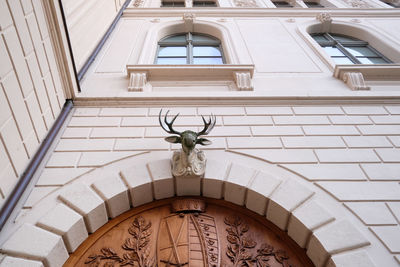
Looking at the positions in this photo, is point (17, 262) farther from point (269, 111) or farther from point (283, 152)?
point (269, 111)

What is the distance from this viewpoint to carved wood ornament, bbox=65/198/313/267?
3.41 meters

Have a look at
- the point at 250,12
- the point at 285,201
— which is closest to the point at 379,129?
the point at 285,201

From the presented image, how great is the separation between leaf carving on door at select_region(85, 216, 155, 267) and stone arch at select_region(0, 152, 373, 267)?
0.33 meters

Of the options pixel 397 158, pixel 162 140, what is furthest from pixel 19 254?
pixel 397 158

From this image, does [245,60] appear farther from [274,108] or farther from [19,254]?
[19,254]

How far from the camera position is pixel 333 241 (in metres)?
3.22

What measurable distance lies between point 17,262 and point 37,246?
9.0 inches

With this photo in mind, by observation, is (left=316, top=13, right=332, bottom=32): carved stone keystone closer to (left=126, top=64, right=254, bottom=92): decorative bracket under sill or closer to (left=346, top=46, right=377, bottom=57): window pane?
(left=346, top=46, right=377, bottom=57): window pane

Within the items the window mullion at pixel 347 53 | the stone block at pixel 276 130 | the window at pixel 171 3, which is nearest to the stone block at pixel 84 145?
the stone block at pixel 276 130

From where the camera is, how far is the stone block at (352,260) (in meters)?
3.01

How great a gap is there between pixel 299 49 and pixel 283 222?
17.9 ft

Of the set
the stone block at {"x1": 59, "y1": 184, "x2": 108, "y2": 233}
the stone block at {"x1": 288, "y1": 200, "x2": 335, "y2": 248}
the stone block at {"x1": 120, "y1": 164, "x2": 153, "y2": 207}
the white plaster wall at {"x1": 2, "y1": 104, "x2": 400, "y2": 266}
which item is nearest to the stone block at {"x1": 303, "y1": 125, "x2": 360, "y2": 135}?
the white plaster wall at {"x1": 2, "y1": 104, "x2": 400, "y2": 266}

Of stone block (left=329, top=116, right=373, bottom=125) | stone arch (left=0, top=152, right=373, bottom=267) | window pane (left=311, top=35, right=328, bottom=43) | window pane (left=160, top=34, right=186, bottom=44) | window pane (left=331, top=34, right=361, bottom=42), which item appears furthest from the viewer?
window pane (left=331, top=34, right=361, bottom=42)

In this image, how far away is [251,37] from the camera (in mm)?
8086
